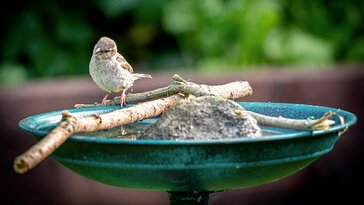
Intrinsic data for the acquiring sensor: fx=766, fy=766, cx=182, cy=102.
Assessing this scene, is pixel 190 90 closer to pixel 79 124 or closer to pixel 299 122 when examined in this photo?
pixel 299 122

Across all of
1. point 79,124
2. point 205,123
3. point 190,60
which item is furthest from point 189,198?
point 190,60

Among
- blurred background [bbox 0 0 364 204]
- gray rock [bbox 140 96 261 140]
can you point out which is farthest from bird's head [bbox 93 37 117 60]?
blurred background [bbox 0 0 364 204]

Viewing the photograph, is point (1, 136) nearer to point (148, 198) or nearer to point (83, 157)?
point (148, 198)

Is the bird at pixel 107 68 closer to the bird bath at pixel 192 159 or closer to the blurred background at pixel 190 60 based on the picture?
the bird bath at pixel 192 159

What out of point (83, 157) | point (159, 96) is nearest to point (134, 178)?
point (83, 157)

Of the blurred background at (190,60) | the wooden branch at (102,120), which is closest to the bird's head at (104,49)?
the wooden branch at (102,120)
